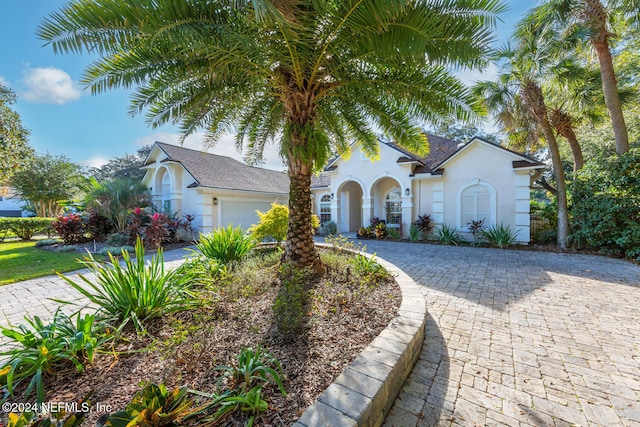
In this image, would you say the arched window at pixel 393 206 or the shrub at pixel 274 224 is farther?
the arched window at pixel 393 206

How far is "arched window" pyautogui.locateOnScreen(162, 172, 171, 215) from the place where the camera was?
56.1ft

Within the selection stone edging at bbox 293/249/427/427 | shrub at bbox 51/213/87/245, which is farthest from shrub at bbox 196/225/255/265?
shrub at bbox 51/213/87/245

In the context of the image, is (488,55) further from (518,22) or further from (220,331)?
(518,22)

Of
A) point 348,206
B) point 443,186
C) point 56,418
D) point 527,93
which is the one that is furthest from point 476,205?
point 56,418

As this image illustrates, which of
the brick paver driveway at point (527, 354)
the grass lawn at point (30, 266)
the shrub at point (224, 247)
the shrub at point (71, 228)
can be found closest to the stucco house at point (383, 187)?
the shrub at point (71, 228)

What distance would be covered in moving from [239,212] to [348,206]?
26.5ft

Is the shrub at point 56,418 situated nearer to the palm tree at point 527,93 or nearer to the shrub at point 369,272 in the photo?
the shrub at point 369,272

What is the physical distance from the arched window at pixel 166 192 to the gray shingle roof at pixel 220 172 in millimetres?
1762

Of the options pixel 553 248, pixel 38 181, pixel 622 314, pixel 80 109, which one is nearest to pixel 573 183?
pixel 553 248

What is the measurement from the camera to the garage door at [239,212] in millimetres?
17406

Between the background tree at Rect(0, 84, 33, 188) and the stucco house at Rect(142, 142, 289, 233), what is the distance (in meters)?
6.30

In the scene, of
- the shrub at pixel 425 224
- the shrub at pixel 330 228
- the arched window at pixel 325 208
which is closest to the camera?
the shrub at pixel 425 224

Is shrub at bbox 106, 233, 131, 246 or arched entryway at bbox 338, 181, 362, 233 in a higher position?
arched entryway at bbox 338, 181, 362, 233

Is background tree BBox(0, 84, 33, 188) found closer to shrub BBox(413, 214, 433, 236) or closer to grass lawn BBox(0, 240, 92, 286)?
grass lawn BBox(0, 240, 92, 286)
